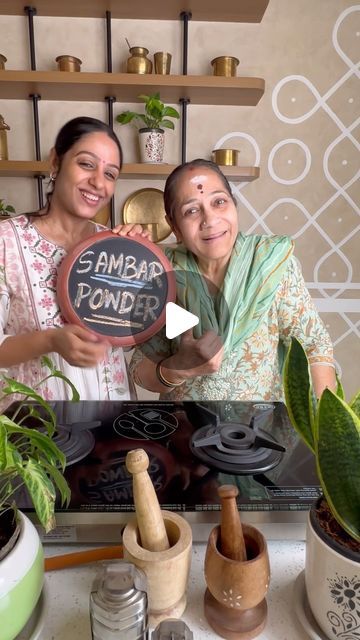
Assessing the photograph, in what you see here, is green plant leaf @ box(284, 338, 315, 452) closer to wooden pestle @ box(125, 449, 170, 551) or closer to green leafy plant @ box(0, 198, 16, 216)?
wooden pestle @ box(125, 449, 170, 551)

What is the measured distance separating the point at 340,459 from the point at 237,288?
1.64ft

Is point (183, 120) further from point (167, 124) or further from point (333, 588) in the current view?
point (333, 588)

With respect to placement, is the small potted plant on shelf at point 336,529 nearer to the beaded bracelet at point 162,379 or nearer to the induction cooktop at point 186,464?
the induction cooktop at point 186,464

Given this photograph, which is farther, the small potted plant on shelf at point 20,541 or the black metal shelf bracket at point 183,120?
the black metal shelf bracket at point 183,120

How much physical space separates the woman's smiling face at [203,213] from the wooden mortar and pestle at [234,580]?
50cm

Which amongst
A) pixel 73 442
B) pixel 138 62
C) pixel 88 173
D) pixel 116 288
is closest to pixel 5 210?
pixel 138 62

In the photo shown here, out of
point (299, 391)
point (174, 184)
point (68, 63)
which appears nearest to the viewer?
point (299, 391)

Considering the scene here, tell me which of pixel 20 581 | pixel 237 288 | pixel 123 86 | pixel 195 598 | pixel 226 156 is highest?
pixel 123 86

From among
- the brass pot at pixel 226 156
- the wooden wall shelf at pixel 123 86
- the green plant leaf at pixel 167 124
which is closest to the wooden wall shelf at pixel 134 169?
the brass pot at pixel 226 156

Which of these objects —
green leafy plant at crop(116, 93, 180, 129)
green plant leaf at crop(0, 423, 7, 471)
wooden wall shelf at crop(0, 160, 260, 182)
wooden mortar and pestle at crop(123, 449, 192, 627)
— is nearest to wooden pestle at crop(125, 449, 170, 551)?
wooden mortar and pestle at crop(123, 449, 192, 627)

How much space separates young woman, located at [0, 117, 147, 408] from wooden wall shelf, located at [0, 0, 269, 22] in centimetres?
116

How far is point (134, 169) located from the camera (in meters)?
1.71

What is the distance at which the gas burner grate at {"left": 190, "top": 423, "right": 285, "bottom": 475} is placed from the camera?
62 centimetres

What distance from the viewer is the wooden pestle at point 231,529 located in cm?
43
